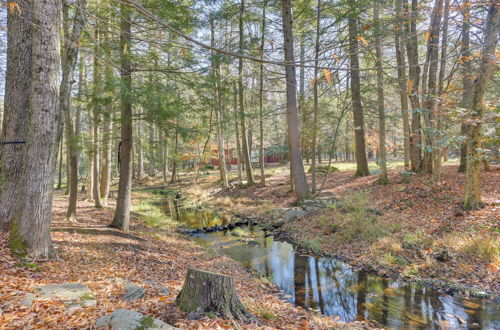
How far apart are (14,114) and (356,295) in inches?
305

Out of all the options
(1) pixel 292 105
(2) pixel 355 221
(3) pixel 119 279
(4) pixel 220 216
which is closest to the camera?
(3) pixel 119 279

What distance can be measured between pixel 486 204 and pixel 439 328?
17.5 ft

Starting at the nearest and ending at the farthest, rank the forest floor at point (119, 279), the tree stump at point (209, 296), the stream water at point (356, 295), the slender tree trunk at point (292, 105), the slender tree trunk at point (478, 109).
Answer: the forest floor at point (119, 279) → the tree stump at point (209, 296) → the stream water at point (356, 295) → the slender tree trunk at point (478, 109) → the slender tree trunk at point (292, 105)

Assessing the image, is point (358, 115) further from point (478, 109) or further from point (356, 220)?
point (356, 220)

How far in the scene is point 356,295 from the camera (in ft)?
20.9

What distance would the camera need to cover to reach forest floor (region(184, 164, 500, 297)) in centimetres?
658

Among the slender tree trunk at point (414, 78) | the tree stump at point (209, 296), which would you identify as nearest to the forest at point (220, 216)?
the tree stump at point (209, 296)

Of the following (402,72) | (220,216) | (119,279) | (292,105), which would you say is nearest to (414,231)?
(292,105)

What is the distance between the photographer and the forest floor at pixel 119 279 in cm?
315

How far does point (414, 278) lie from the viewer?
675 cm

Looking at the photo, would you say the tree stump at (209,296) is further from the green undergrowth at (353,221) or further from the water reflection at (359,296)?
the green undergrowth at (353,221)

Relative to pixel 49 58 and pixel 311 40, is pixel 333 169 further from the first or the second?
pixel 49 58

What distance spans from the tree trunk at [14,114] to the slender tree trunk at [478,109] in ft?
32.6

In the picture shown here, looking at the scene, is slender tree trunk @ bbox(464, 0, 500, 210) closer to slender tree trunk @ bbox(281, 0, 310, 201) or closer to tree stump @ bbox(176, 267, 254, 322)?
slender tree trunk @ bbox(281, 0, 310, 201)
